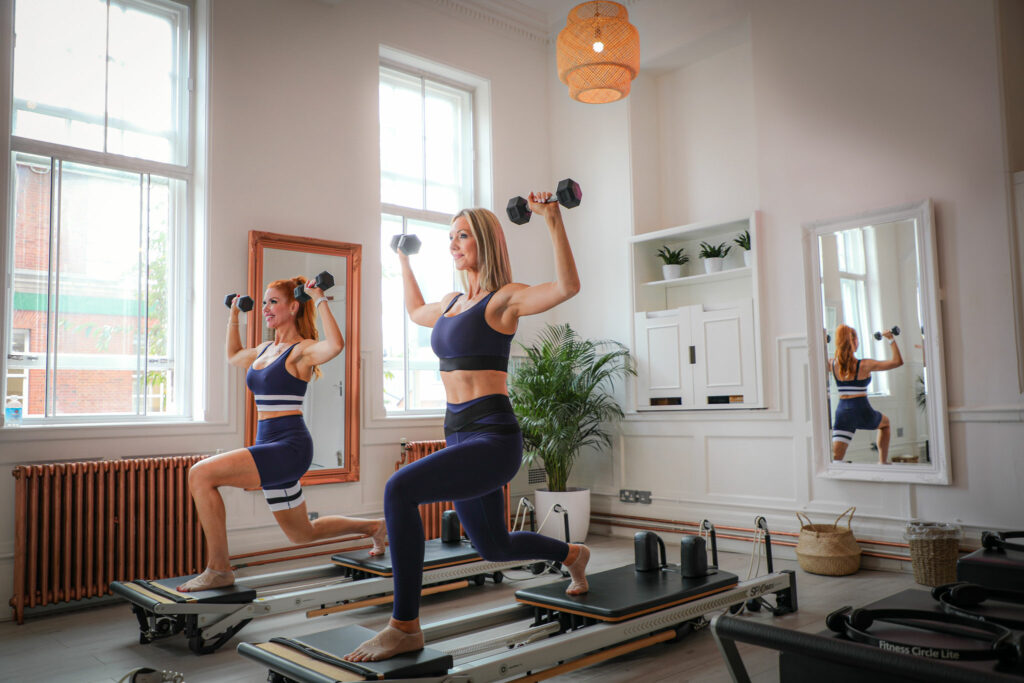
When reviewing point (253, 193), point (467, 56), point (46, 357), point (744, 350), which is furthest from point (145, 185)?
point (744, 350)

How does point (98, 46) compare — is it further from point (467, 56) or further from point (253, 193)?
point (467, 56)

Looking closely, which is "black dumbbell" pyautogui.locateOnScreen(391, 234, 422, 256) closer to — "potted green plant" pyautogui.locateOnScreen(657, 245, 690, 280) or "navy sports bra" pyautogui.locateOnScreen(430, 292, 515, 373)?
"navy sports bra" pyautogui.locateOnScreen(430, 292, 515, 373)

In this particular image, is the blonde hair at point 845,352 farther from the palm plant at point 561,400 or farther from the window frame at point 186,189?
the window frame at point 186,189

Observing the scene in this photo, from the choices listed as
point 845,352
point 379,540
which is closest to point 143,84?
point 379,540

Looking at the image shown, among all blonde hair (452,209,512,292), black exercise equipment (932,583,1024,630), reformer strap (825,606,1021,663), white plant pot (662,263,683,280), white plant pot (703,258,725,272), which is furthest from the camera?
white plant pot (662,263,683,280)

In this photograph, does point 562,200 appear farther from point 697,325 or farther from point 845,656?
point 697,325

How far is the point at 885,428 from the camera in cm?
481

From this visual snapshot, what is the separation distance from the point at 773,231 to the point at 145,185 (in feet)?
14.2

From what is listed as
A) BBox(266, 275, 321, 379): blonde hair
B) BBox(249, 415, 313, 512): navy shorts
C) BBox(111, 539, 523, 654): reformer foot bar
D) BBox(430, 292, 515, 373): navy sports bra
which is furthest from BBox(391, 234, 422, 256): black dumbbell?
BBox(111, 539, 523, 654): reformer foot bar

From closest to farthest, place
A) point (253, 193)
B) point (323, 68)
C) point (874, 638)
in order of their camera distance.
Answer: point (874, 638) → point (253, 193) → point (323, 68)

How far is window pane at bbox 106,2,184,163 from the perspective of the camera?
5051 mm

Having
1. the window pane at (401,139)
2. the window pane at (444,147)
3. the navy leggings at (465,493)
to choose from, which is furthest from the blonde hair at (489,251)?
the window pane at (444,147)

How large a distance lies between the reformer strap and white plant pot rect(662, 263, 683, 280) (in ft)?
14.9

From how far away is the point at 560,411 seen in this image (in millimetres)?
5969
